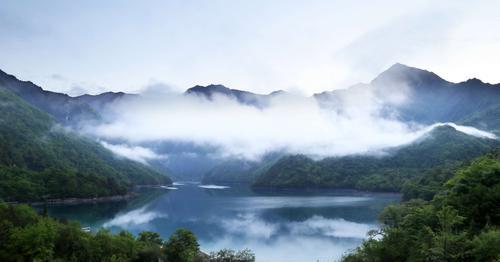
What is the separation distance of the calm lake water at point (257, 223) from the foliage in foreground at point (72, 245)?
18444mm

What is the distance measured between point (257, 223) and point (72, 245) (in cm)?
5891

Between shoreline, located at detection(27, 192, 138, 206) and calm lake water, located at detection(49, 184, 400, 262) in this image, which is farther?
shoreline, located at detection(27, 192, 138, 206)

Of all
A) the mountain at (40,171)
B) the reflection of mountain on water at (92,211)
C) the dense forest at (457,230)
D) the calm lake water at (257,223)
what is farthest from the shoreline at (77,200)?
the dense forest at (457,230)

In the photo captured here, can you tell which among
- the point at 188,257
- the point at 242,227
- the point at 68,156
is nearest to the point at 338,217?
the point at 242,227

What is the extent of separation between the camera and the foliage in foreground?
123 ft

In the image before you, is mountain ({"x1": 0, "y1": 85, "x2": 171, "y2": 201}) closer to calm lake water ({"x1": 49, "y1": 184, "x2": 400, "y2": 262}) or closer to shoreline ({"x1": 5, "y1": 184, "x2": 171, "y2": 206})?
shoreline ({"x1": 5, "y1": 184, "x2": 171, "y2": 206})

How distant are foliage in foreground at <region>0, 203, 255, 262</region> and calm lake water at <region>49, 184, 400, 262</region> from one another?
18.4m

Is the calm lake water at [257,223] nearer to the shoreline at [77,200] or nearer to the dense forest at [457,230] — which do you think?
the shoreline at [77,200]

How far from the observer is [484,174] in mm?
35375

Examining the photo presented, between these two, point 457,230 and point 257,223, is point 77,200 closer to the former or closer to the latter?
point 257,223

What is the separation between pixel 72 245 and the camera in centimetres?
4066

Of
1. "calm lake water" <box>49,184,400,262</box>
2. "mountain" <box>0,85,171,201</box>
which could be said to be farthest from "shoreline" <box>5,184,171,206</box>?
"calm lake water" <box>49,184,400,262</box>

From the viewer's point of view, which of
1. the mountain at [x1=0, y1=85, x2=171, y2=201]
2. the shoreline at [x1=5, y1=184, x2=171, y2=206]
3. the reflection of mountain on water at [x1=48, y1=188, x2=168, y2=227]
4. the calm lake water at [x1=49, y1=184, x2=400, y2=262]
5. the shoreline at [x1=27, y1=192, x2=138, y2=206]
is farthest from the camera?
the shoreline at [x1=27, y1=192, x2=138, y2=206]

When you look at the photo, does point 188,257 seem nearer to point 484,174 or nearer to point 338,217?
point 484,174
